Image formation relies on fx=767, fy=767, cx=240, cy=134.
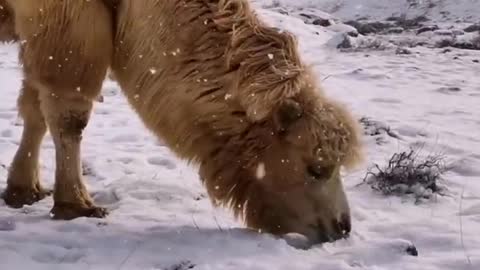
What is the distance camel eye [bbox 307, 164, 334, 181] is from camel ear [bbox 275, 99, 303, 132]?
0.28 m

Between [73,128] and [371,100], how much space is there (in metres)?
5.48

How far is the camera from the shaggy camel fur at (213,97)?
4.49m

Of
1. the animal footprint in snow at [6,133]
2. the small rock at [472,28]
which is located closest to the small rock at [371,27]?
the small rock at [472,28]

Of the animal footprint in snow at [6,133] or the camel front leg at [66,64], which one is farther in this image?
the animal footprint in snow at [6,133]

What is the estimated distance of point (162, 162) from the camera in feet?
21.5

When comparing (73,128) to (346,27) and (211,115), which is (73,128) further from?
(346,27)

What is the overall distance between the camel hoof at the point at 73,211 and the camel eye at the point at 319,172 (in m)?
1.43

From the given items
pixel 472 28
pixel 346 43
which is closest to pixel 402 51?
pixel 346 43

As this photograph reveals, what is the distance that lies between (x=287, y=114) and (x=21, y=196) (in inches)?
83.0

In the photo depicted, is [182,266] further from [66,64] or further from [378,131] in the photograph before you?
[378,131]

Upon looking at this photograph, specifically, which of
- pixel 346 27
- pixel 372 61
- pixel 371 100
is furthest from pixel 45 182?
pixel 346 27

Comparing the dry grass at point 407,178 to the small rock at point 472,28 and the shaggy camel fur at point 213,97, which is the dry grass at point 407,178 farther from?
the small rock at point 472,28

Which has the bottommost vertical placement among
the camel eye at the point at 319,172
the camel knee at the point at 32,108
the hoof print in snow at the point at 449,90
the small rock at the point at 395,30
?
the small rock at the point at 395,30

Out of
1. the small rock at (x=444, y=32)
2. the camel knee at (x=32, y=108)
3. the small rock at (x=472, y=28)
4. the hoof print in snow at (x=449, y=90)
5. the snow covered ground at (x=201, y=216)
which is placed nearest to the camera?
the snow covered ground at (x=201, y=216)
